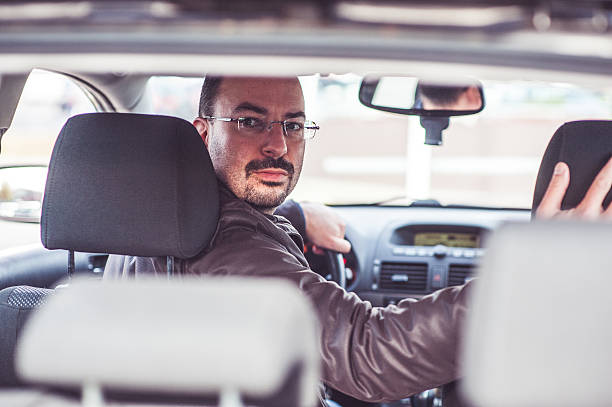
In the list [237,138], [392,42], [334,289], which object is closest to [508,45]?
[392,42]

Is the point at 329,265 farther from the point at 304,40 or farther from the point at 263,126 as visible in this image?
the point at 304,40

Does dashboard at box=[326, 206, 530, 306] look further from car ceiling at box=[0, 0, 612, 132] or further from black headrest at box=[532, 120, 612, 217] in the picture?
car ceiling at box=[0, 0, 612, 132]

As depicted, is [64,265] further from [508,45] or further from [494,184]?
[494,184]

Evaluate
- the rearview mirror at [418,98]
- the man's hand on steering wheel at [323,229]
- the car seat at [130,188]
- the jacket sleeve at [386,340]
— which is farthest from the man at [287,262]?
the man's hand on steering wheel at [323,229]

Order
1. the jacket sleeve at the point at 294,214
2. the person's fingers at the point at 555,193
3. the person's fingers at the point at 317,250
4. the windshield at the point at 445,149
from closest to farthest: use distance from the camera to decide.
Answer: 1. the person's fingers at the point at 555,193
2. the jacket sleeve at the point at 294,214
3. the person's fingers at the point at 317,250
4. the windshield at the point at 445,149

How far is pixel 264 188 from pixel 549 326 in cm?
185

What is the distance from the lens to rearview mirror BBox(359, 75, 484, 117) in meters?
3.27

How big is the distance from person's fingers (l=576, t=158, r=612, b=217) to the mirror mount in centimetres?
151

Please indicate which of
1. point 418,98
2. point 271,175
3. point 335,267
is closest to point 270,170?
point 271,175

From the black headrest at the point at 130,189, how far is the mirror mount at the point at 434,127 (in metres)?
1.61

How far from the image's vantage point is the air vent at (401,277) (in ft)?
13.5

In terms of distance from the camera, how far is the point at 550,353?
1006mm

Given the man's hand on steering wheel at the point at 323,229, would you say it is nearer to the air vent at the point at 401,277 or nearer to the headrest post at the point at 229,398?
the air vent at the point at 401,277

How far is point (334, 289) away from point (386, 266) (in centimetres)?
202
